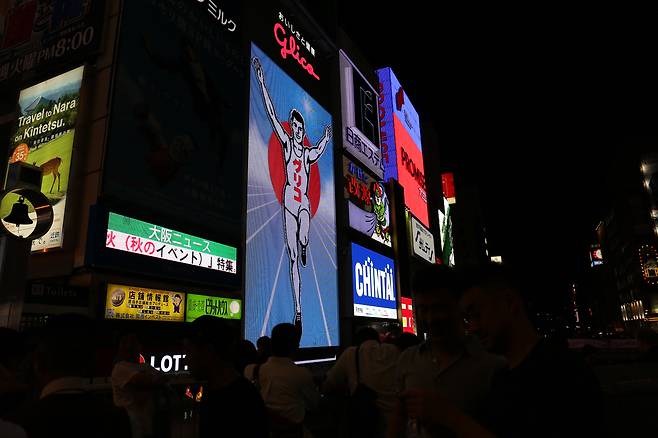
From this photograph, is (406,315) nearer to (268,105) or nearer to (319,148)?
(319,148)

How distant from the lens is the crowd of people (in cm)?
157

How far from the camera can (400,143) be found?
69.7 feet

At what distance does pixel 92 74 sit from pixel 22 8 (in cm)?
319

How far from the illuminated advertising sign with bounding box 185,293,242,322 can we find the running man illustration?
2428 millimetres

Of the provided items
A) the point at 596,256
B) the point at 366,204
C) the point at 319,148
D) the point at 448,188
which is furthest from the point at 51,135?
the point at 596,256

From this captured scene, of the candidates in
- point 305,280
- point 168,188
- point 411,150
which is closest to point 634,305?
point 411,150

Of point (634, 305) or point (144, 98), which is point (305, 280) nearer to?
point (144, 98)

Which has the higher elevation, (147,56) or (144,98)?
(147,56)

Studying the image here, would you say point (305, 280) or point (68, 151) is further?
point (305, 280)

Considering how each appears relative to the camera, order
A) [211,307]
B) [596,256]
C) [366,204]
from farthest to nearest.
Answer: [596,256], [366,204], [211,307]

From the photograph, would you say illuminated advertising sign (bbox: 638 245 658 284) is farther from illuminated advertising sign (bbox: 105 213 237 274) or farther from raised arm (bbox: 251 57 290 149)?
illuminated advertising sign (bbox: 105 213 237 274)

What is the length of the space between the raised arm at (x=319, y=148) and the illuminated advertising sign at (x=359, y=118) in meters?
1.02

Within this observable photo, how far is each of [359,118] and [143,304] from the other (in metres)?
11.6

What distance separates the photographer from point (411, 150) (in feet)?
76.2
